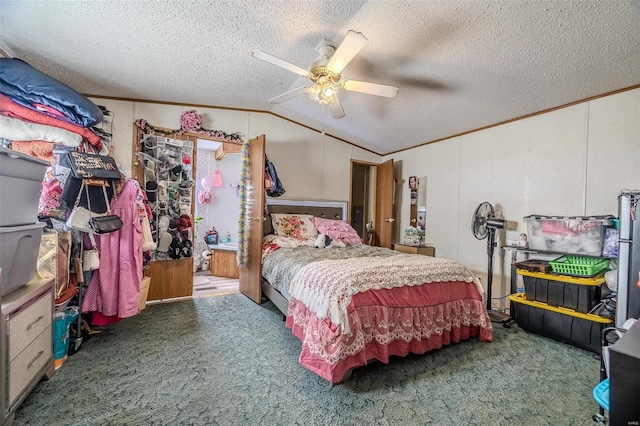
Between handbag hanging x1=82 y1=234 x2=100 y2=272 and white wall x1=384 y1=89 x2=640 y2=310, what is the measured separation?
13.7 feet

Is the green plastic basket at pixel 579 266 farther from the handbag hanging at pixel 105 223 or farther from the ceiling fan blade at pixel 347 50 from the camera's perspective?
the handbag hanging at pixel 105 223

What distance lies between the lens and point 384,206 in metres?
4.83

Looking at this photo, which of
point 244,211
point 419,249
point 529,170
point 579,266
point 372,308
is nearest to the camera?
point 372,308

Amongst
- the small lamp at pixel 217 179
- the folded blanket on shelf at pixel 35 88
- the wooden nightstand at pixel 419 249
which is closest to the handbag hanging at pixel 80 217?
the folded blanket on shelf at pixel 35 88

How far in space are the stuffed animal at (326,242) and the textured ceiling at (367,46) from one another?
1.78 metres

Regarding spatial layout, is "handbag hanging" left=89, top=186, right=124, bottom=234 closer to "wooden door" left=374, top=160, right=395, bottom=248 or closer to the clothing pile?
the clothing pile

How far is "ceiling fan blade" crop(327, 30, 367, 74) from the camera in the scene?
1.77 m

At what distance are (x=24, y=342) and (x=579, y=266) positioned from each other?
163 inches

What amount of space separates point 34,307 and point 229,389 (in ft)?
4.15

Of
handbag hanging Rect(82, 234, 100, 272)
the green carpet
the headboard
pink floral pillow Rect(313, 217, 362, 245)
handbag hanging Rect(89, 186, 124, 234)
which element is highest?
the headboard

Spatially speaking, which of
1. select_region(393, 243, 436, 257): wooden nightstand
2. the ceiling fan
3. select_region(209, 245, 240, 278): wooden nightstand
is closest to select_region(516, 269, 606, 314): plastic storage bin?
select_region(393, 243, 436, 257): wooden nightstand

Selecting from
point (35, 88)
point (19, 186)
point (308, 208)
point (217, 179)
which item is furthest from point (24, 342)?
point (217, 179)

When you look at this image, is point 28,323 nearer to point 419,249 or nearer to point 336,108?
point 336,108

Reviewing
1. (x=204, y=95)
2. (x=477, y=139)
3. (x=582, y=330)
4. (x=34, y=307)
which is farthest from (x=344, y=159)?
(x=34, y=307)
